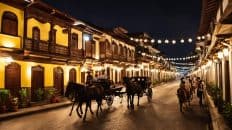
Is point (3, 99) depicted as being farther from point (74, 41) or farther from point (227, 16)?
point (227, 16)

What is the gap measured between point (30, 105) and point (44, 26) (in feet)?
26.3

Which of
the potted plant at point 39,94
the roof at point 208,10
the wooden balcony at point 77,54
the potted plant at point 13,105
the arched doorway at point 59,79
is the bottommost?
the potted plant at point 13,105

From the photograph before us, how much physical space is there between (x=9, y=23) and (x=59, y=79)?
28.9 ft

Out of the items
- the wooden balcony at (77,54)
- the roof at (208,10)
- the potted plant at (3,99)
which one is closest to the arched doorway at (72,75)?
the wooden balcony at (77,54)

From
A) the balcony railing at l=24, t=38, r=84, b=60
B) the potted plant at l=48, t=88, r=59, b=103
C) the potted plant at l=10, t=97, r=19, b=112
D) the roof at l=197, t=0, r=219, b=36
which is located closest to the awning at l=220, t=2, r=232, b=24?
the roof at l=197, t=0, r=219, b=36

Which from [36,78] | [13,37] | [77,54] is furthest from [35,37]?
[77,54]

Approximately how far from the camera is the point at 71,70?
1270 inches

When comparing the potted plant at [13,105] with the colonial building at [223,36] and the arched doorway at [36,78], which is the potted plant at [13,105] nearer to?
the arched doorway at [36,78]

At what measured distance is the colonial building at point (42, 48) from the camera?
2227 cm

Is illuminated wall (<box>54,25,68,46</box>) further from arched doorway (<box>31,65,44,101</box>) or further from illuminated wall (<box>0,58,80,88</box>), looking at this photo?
arched doorway (<box>31,65,44,101</box>)

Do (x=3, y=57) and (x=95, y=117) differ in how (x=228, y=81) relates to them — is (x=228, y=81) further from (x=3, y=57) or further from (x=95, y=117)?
(x=3, y=57)

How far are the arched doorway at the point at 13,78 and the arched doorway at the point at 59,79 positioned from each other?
18.6ft

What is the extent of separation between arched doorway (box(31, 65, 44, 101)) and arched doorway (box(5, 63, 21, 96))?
1793mm

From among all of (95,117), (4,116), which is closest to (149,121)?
(95,117)
